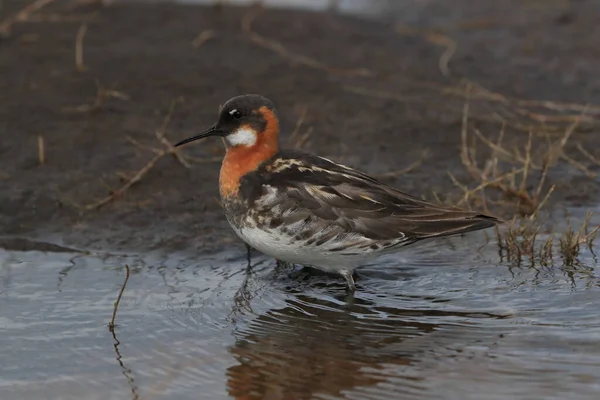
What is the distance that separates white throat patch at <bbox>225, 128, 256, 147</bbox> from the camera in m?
7.69

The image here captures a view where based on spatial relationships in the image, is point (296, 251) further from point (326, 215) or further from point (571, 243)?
point (571, 243)

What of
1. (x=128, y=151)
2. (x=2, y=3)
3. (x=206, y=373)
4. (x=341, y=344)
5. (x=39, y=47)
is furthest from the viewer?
(x=2, y=3)

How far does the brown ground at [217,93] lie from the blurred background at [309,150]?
31 millimetres

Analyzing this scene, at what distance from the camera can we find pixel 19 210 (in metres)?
8.79

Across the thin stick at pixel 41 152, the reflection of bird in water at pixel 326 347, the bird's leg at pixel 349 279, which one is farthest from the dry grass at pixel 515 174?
the thin stick at pixel 41 152

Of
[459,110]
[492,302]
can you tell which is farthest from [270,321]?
[459,110]

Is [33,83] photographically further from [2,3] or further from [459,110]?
[459,110]

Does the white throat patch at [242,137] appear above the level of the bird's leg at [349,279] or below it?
above

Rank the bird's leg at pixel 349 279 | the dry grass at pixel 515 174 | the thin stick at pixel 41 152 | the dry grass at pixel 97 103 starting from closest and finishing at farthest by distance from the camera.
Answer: the bird's leg at pixel 349 279
the dry grass at pixel 515 174
the thin stick at pixel 41 152
the dry grass at pixel 97 103

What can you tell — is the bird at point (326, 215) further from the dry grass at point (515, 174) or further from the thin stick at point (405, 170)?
the thin stick at point (405, 170)

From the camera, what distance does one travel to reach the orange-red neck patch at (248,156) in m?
7.57

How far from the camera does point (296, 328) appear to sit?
6652 millimetres

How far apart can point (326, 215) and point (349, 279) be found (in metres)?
0.48

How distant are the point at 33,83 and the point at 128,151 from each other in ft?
6.19
